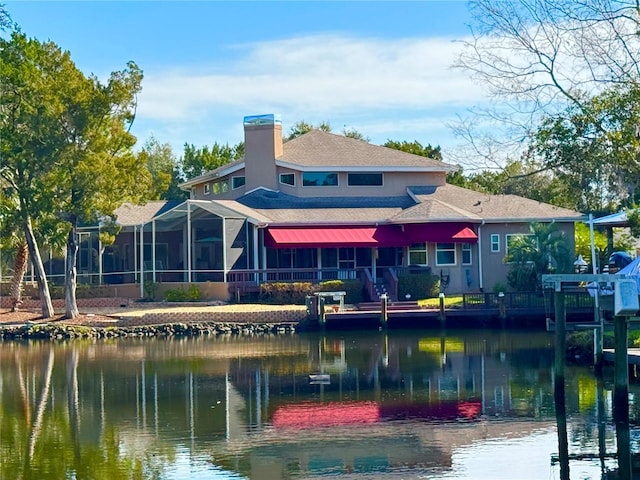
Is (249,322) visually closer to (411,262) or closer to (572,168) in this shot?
(411,262)

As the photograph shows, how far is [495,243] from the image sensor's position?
4762 cm

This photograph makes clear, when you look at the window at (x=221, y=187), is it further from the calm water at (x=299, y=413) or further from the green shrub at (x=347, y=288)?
the calm water at (x=299, y=413)

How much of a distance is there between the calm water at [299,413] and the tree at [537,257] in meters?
7.40

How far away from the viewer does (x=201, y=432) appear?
2052cm

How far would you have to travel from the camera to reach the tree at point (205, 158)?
81.9 meters

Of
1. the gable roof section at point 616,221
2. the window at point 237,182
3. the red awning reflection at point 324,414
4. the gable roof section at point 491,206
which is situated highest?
the window at point 237,182

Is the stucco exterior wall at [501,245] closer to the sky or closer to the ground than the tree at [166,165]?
closer to the ground

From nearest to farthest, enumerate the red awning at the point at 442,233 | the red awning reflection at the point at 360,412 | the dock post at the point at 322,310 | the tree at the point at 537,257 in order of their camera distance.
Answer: the red awning reflection at the point at 360,412 → the dock post at the point at 322,310 → the tree at the point at 537,257 → the red awning at the point at 442,233

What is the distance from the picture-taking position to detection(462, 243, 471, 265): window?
1860 inches

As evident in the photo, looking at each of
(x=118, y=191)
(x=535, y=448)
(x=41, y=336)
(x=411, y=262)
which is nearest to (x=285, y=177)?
(x=411, y=262)

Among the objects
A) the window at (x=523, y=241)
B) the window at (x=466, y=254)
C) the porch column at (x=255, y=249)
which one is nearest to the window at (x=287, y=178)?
the porch column at (x=255, y=249)

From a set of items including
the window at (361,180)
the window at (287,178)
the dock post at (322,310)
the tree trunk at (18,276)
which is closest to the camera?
the dock post at (322,310)

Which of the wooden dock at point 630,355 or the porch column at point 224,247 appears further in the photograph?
the porch column at point 224,247

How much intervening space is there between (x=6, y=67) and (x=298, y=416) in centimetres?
2160
